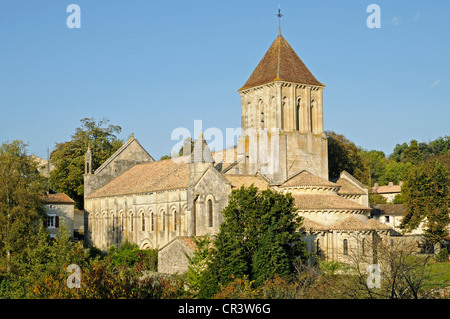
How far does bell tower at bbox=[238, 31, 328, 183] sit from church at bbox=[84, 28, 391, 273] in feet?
0.27

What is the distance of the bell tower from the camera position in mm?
50312

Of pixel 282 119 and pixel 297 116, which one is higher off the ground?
pixel 297 116

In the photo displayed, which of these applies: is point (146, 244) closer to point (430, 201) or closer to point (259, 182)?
point (259, 182)

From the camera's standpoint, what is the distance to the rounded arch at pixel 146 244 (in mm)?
49906

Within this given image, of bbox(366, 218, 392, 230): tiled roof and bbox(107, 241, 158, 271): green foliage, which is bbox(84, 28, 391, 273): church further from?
bbox(107, 241, 158, 271): green foliage

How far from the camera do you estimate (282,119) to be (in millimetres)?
50781

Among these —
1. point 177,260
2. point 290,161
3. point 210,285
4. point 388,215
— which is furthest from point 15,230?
point 388,215

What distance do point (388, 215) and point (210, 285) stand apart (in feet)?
149

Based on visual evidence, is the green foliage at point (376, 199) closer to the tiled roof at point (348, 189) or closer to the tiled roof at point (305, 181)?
the tiled roof at point (348, 189)

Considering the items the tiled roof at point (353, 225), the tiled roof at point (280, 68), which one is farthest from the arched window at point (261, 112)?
the tiled roof at point (353, 225)

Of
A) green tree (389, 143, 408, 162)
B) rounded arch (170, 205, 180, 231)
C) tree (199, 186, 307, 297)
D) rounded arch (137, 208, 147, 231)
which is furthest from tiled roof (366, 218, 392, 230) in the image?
green tree (389, 143, 408, 162)

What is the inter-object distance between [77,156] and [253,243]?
40.1m

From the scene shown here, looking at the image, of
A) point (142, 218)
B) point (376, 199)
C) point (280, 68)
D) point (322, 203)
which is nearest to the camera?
point (322, 203)

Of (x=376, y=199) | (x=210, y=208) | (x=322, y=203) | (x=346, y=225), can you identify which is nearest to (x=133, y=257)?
(x=210, y=208)
